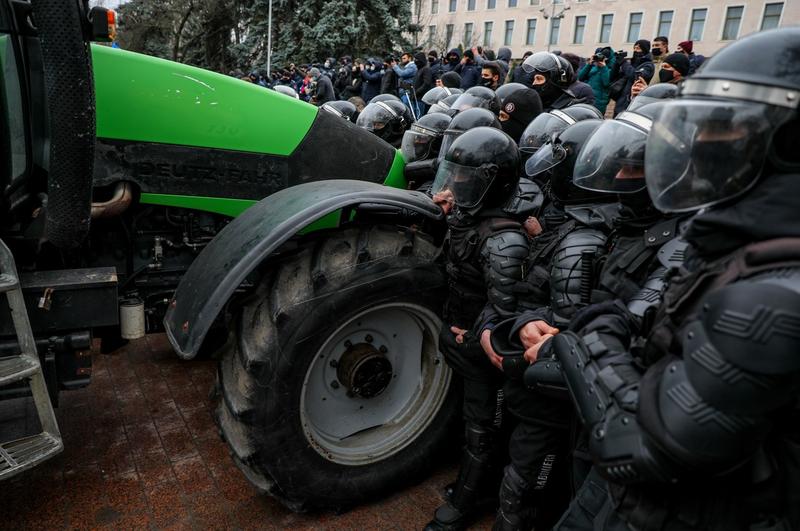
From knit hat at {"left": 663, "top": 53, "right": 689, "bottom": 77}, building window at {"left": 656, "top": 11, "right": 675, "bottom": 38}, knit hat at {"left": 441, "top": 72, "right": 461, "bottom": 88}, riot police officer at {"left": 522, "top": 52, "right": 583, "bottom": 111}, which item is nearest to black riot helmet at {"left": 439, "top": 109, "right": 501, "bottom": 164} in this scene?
riot police officer at {"left": 522, "top": 52, "right": 583, "bottom": 111}

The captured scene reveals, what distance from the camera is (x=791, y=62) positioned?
4.27 feet

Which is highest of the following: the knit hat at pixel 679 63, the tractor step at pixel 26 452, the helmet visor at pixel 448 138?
the knit hat at pixel 679 63

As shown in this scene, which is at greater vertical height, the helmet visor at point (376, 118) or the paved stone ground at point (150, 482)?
the helmet visor at point (376, 118)

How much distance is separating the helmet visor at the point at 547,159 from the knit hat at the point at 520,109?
1687 mm

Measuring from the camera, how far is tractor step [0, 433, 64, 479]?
7.14 ft

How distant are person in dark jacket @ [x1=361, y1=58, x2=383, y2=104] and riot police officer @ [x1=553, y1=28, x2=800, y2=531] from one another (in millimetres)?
12976

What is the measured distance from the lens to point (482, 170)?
265cm

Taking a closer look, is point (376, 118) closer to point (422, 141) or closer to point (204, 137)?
point (422, 141)

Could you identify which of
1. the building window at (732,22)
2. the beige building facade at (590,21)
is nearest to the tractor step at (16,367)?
Answer: the beige building facade at (590,21)

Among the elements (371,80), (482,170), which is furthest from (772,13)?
(482,170)

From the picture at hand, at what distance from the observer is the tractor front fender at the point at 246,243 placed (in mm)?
2322

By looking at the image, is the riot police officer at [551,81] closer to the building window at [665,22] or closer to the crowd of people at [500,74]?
the crowd of people at [500,74]

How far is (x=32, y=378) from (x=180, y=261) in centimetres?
104

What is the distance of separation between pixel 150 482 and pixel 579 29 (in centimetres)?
4667
